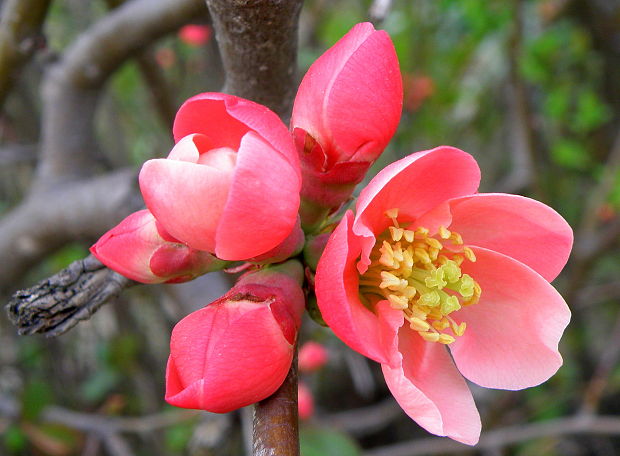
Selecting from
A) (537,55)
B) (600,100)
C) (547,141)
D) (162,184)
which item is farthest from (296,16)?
(547,141)

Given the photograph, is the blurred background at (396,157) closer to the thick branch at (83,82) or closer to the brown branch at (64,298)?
the thick branch at (83,82)

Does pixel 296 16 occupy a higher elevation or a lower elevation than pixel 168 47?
higher

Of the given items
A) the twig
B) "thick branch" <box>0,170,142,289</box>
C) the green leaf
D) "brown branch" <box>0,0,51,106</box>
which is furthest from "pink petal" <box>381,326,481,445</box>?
the twig

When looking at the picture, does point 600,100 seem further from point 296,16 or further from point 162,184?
point 162,184

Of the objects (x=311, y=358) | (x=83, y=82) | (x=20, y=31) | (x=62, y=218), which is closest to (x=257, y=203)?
(x=20, y=31)

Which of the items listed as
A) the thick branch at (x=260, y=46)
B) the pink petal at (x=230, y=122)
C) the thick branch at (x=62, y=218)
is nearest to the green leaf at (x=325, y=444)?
the thick branch at (x=62, y=218)

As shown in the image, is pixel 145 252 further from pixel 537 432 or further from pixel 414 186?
pixel 537 432
